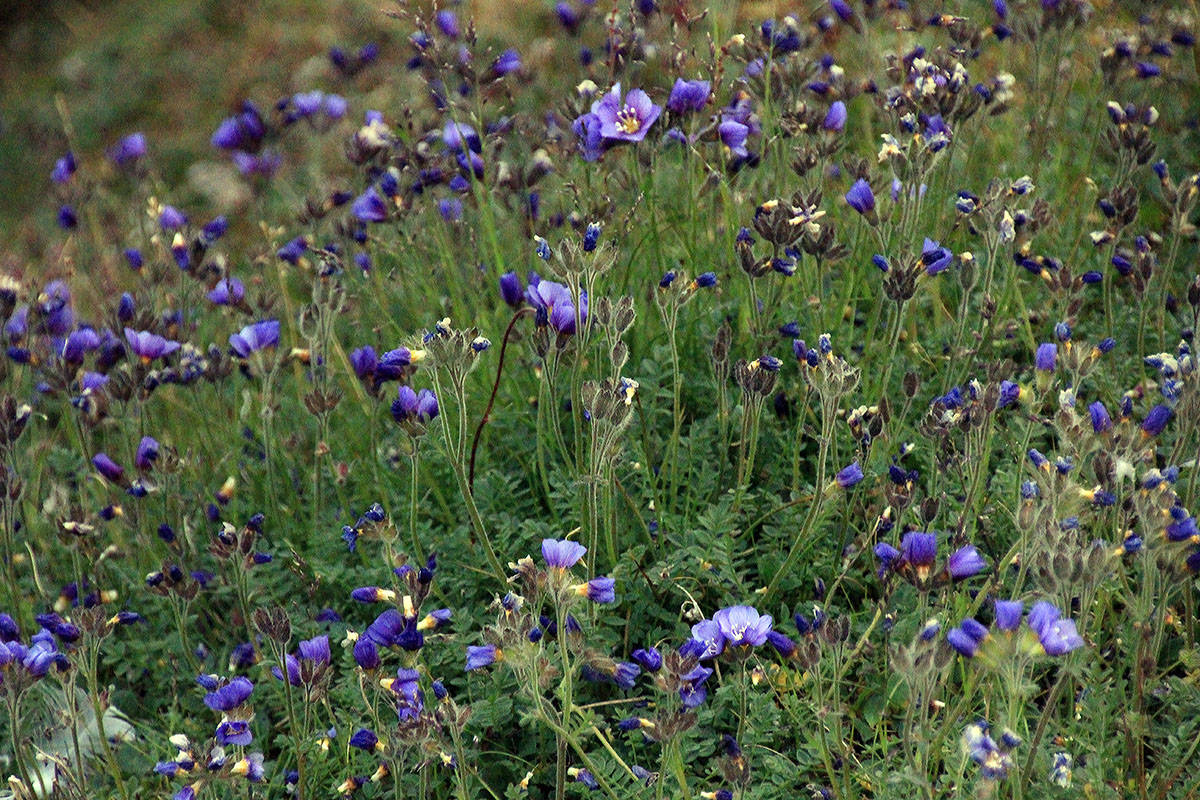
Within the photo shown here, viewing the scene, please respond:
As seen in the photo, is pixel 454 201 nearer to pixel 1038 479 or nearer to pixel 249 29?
pixel 1038 479

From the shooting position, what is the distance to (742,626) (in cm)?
216

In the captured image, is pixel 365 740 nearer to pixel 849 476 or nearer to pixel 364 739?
pixel 364 739

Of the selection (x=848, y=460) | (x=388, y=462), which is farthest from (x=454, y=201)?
(x=848, y=460)

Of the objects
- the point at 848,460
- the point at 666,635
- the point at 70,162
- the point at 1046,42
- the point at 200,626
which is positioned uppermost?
the point at 1046,42

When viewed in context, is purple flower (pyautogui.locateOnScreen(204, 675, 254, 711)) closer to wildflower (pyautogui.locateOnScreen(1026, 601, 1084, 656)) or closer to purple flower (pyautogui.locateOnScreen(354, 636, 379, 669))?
purple flower (pyautogui.locateOnScreen(354, 636, 379, 669))

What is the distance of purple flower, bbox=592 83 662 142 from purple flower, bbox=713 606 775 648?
1.18 metres

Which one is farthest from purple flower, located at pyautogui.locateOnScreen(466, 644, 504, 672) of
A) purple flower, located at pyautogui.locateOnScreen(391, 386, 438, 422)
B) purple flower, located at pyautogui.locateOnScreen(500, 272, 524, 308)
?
purple flower, located at pyautogui.locateOnScreen(500, 272, 524, 308)

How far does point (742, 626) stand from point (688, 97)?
1306 millimetres

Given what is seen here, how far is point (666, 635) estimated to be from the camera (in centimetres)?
263

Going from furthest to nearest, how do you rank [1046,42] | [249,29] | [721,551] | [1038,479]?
[249,29] < [1046,42] < [721,551] < [1038,479]

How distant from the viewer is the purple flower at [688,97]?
9.22 ft

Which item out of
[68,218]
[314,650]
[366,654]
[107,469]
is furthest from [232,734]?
[68,218]

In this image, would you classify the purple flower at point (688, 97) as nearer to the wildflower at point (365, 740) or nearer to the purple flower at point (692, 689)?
the purple flower at point (692, 689)

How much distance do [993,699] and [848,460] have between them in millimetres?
759
